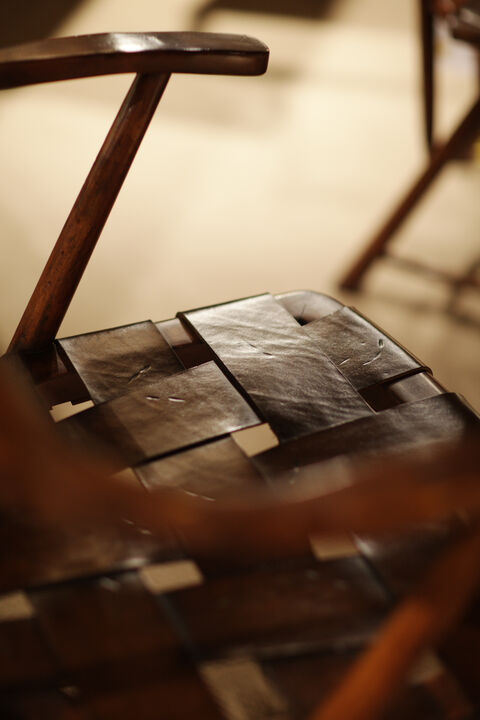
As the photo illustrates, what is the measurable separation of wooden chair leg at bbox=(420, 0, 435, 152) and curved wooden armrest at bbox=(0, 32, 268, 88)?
1.04 metres

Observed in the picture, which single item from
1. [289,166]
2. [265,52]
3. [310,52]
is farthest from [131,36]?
[310,52]

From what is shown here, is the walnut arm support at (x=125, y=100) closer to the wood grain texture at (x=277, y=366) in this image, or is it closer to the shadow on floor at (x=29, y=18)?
the wood grain texture at (x=277, y=366)

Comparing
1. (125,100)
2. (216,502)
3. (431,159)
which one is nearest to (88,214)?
(125,100)

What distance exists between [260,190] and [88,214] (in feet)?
4.41

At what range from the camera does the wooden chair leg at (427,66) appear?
1684 millimetres

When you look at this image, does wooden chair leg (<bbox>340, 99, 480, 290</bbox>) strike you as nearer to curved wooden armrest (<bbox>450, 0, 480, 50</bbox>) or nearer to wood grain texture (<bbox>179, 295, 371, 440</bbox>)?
curved wooden armrest (<bbox>450, 0, 480, 50</bbox>)

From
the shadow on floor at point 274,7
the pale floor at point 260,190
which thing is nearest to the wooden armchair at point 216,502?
the pale floor at point 260,190

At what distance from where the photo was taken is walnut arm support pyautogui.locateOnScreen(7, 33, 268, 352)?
72 centimetres

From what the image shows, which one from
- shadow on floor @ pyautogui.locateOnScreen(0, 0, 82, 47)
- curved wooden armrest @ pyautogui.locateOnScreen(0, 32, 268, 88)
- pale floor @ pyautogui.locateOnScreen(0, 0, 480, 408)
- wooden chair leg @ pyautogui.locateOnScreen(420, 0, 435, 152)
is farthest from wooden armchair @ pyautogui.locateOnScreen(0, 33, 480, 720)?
shadow on floor @ pyautogui.locateOnScreen(0, 0, 82, 47)

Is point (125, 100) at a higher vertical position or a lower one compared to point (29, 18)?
higher

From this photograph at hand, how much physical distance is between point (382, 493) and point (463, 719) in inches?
8.7

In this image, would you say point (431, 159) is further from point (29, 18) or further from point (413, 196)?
point (29, 18)

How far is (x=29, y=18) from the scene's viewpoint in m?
2.99

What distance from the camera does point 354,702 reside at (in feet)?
1.45
